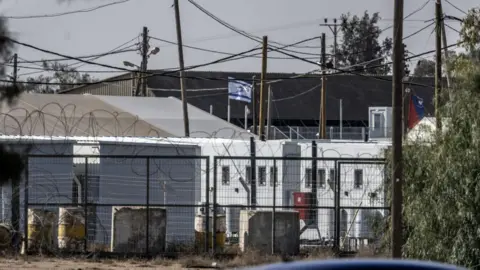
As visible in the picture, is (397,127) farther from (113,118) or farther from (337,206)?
(113,118)

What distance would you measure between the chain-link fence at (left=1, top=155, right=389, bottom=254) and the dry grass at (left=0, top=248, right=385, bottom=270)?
0.41m

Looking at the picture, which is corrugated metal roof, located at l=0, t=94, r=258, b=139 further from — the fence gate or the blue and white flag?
the fence gate

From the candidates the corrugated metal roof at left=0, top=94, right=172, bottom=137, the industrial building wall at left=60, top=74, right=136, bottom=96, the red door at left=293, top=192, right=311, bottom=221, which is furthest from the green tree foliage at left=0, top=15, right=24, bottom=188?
the industrial building wall at left=60, top=74, right=136, bottom=96

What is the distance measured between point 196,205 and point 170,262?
1.35 meters

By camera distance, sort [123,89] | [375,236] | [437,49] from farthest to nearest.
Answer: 1. [123,89]
2. [437,49]
3. [375,236]

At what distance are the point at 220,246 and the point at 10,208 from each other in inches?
188

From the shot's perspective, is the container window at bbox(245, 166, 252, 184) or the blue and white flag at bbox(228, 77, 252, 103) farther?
the blue and white flag at bbox(228, 77, 252, 103)

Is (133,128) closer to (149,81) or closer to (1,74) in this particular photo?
(1,74)

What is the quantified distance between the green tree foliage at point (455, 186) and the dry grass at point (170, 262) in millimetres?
2506

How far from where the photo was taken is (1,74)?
11914 mm

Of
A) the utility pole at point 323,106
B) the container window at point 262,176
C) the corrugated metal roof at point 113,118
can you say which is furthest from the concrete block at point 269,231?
the utility pole at point 323,106

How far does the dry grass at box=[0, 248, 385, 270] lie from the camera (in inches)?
819

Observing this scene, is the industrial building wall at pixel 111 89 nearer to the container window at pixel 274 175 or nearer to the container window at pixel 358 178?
the container window at pixel 274 175

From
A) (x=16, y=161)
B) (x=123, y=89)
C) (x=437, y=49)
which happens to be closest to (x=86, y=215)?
(x=16, y=161)
